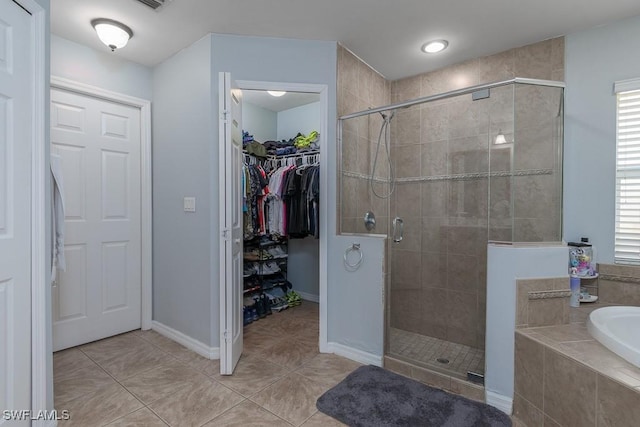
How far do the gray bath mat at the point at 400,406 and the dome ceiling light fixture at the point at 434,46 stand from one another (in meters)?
2.56

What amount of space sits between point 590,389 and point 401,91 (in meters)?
2.77

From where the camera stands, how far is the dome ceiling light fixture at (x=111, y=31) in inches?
85.2

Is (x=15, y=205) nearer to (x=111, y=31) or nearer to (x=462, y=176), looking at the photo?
(x=111, y=31)

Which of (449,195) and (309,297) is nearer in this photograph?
(449,195)

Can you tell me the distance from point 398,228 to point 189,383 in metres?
1.88

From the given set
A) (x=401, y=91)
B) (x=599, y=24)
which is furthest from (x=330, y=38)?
(x=599, y=24)

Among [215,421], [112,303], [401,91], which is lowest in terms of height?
[215,421]

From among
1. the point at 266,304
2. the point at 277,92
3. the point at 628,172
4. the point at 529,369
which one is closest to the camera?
the point at 529,369

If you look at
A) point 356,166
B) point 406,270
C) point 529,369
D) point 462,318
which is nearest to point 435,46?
point 356,166

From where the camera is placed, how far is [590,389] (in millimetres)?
1384

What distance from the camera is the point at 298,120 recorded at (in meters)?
4.09

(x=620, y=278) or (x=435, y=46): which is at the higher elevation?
(x=435, y=46)

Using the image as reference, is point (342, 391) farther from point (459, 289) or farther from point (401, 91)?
point (401, 91)

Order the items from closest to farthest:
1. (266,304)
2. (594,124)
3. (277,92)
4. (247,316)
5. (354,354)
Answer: (594,124), (354,354), (277,92), (247,316), (266,304)
